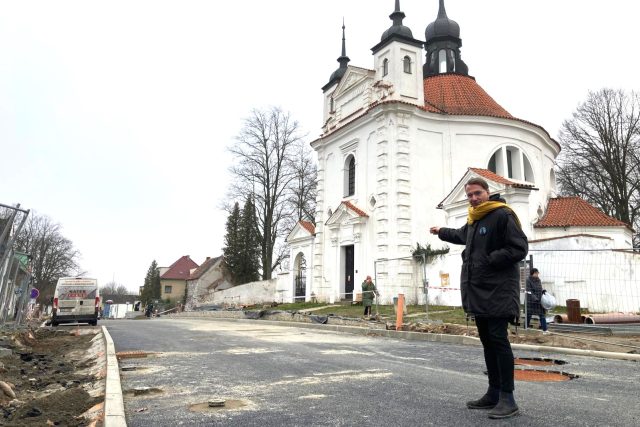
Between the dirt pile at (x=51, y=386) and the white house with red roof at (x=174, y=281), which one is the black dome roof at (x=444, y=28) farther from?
the white house with red roof at (x=174, y=281)

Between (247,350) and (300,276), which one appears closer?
(247,350)

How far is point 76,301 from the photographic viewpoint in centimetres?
2103

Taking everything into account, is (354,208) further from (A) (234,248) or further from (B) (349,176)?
(A) (234,248)

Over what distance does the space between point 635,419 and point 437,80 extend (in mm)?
29782

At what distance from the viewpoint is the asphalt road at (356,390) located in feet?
12.8

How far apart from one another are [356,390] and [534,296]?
27.3 feet

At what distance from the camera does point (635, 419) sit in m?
3.85

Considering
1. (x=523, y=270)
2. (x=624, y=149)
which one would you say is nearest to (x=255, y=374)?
(x=523, y=270)

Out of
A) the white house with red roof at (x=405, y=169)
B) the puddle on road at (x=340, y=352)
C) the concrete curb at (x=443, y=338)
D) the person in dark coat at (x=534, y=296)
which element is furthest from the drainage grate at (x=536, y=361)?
the white house with red roof at (x=405, y=169)

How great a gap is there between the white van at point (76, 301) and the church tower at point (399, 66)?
698 inches

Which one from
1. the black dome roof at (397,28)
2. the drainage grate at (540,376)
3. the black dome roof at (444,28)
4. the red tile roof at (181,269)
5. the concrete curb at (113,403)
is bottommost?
the drainage grate at (540,376)

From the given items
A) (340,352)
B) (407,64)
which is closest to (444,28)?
(407,64)

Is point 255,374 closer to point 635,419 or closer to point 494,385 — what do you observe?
point 494,385

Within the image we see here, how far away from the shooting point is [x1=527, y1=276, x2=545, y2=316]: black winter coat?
1172cm
